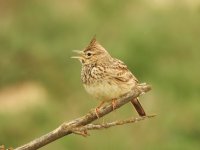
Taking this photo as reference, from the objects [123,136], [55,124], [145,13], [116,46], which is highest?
[145,13]

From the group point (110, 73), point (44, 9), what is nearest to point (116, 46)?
point (44, 9)

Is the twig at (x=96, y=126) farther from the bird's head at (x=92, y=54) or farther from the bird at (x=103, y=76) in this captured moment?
the bird's head at (x=92, y=54)

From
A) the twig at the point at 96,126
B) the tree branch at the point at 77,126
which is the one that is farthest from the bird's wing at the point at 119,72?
the twig at the point at 96,126

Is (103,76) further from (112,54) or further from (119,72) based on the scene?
(112,54)

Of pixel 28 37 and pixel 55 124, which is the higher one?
pixel 28 37

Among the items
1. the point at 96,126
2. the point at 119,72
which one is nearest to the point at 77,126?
the point at 96,126

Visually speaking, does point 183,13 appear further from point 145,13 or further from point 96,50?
point 96,50

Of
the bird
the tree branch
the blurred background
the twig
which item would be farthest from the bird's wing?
the blurred background

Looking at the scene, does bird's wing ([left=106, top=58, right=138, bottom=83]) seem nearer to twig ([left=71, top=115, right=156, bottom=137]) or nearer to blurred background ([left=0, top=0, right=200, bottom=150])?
twig ([left=71, top=115, right=156, bottom=137])
